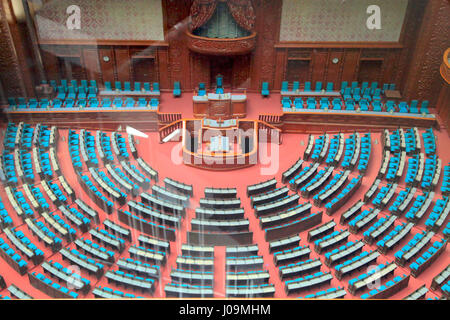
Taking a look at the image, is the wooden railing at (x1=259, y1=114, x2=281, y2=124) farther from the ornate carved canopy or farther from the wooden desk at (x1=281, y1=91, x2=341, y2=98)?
the ornate carved canopy

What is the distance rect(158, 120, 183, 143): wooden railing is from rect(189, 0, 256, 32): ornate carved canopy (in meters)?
3.26

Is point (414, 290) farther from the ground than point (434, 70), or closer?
closer

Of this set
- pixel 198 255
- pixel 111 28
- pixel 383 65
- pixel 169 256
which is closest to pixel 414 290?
pixel 198 255

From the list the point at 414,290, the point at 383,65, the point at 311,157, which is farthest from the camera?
the point at 383,65

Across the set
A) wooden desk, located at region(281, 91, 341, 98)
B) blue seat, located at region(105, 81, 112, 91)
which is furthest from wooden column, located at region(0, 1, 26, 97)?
wooden desk, located at region(281, 91, 341, 98)

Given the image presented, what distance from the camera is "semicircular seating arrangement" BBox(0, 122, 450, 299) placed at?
353 inches

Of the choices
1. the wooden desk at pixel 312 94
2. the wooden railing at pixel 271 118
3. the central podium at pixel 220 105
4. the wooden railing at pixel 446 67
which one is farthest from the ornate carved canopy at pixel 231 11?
the wooden railing at pixel 446 67

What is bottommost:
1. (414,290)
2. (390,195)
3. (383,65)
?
(414,290)

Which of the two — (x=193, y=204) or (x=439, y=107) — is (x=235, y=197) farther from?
(x=439, y=107)

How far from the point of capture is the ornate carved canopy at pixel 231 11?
13.8 m

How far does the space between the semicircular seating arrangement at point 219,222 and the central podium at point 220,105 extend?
7.34 ft

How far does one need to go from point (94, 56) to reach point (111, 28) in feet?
3.76

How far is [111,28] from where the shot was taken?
47.5 feet
